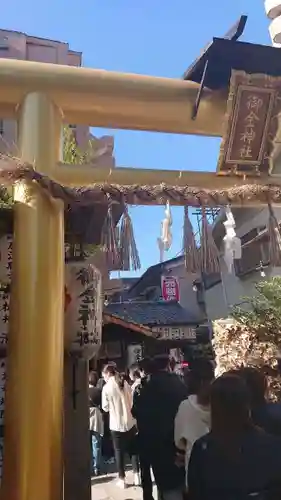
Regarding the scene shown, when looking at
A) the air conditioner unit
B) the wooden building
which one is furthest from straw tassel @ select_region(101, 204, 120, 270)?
the air conditioner unit

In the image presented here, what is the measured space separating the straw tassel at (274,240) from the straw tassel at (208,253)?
0.49 m

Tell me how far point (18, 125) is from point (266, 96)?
2450mm

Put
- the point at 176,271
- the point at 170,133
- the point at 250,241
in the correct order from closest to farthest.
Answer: the point at 170,133
the point at 250,241
the point at 176,271

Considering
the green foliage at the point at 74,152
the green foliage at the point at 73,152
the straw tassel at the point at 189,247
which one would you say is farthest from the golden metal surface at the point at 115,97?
the green foliage at the point at 73,152

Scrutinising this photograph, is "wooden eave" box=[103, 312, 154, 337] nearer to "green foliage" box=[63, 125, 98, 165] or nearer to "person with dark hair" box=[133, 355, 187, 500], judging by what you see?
"green foliage" box=[63, 125, 98, 165]

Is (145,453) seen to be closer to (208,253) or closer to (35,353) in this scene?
(35,353)

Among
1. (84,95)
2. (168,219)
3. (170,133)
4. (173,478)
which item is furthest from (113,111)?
(173,478)

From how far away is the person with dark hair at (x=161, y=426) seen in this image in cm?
424

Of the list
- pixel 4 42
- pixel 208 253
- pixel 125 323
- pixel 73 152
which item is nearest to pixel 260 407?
pixel 208 253

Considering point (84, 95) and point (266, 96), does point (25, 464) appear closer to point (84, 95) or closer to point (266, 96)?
point (84, 95)

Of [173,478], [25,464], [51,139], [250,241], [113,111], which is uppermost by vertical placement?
[250,241]

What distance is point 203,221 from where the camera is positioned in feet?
14.1

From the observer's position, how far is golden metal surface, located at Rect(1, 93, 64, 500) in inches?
140

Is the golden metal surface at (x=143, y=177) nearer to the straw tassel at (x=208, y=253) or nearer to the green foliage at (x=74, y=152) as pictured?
the straw tassel at (x=208, y=253)
